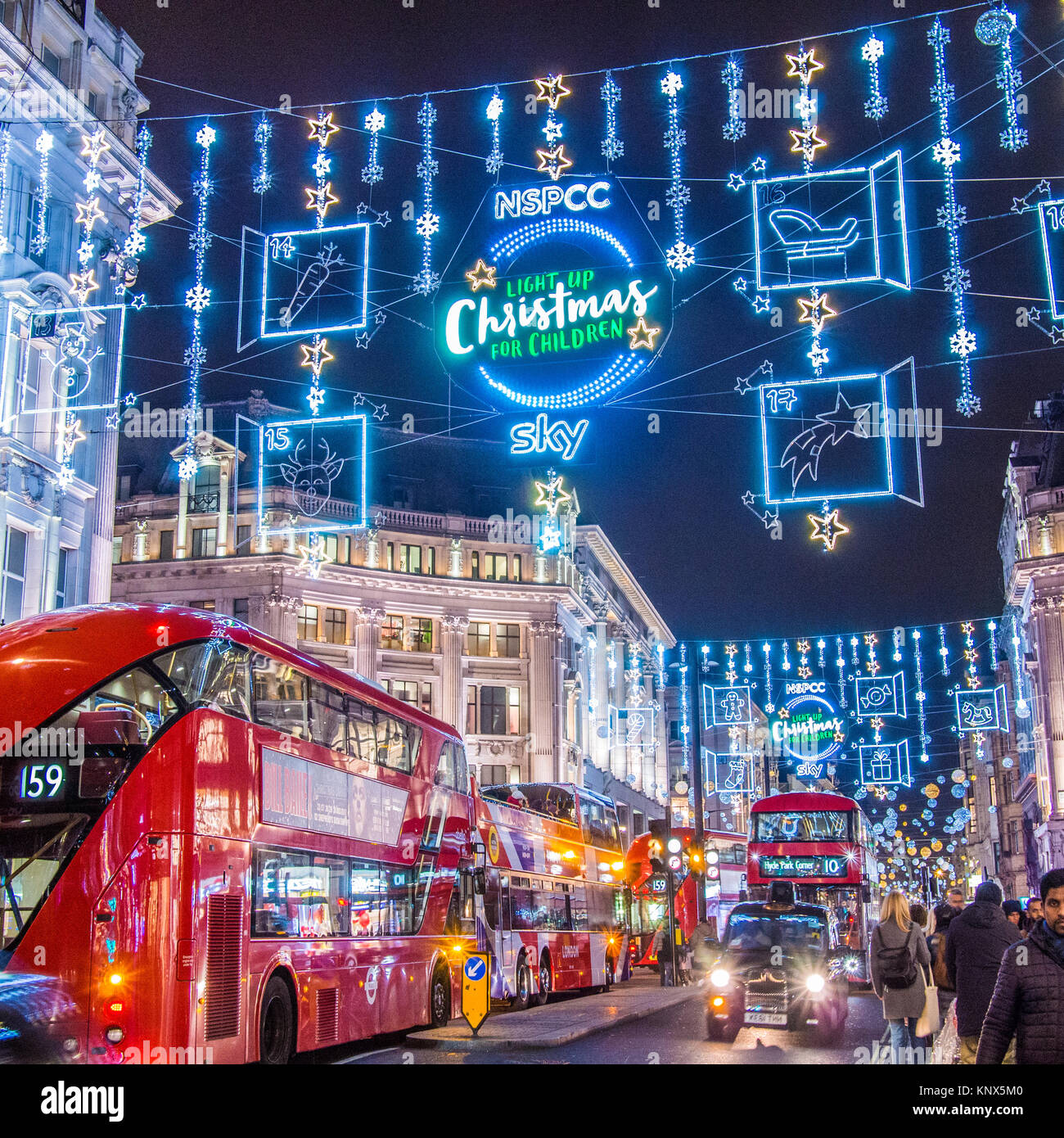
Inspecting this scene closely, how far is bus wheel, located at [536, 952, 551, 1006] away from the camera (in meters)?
24.6

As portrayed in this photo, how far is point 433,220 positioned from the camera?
17156 mm

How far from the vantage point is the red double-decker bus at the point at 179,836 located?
10500mm

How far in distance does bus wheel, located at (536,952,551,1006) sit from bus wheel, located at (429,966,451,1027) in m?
5.86

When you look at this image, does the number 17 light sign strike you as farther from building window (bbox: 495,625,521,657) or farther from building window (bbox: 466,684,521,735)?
building window (bbox: 495,625,521,657)

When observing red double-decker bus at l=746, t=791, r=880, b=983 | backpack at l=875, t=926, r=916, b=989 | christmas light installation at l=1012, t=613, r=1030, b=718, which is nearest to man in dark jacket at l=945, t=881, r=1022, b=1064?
backpack at l=875, t=926, r=916, b=989

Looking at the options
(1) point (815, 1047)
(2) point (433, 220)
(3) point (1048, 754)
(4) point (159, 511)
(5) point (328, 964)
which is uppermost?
(4) point (159, 511)

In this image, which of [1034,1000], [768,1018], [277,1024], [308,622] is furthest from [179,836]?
[308,622]

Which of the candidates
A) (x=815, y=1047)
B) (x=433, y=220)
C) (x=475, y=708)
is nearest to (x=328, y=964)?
(x=815, y=1047)

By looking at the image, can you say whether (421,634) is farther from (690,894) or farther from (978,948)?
(978,948)

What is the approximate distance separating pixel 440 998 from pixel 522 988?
5369 mm

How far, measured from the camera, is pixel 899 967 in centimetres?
1114

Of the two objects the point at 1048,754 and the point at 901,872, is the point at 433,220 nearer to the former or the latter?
the point at 1048,754
